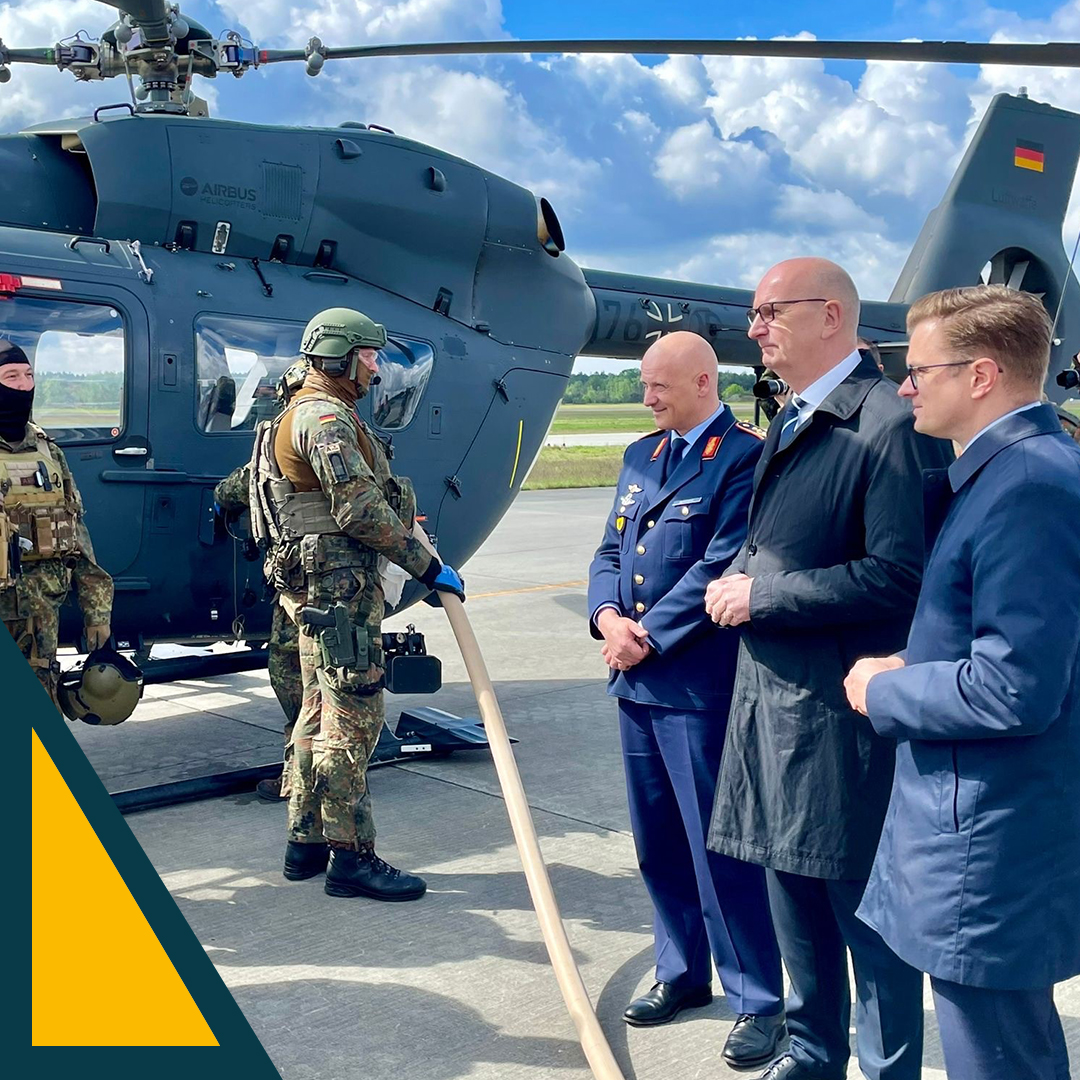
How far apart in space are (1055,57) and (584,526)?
15.0 metres

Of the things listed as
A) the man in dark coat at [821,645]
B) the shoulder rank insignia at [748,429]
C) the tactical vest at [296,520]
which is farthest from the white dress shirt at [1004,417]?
the tactical vest at [296,520]

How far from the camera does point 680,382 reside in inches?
129

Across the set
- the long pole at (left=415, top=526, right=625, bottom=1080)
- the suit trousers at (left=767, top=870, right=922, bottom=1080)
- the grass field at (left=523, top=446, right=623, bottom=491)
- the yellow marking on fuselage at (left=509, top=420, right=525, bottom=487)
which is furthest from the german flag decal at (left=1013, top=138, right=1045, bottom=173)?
the grass field at (left=523, top=446, right=623, bottom=491)

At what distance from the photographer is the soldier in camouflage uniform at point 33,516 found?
409 centimetres

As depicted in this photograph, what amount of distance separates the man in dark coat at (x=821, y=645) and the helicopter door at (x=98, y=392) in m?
3.13

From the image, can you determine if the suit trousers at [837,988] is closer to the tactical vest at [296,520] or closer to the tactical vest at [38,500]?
the tactical vest at [296,520]

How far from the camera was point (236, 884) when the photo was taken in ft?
14.1

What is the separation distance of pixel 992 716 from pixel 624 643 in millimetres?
1345

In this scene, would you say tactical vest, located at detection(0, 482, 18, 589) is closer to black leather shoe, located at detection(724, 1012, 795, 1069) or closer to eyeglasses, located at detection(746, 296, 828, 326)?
eyeglasses, located at detection(746, 296, 828, 326)

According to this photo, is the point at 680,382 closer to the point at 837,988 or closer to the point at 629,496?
the point at 629,496

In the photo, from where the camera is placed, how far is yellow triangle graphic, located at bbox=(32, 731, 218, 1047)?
2336 millimetres

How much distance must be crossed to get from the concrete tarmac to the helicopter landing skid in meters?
0.07

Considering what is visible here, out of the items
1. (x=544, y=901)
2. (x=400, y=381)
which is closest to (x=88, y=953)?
(x=544, y=901)

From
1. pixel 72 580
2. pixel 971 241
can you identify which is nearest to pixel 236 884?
pixel 72 580
